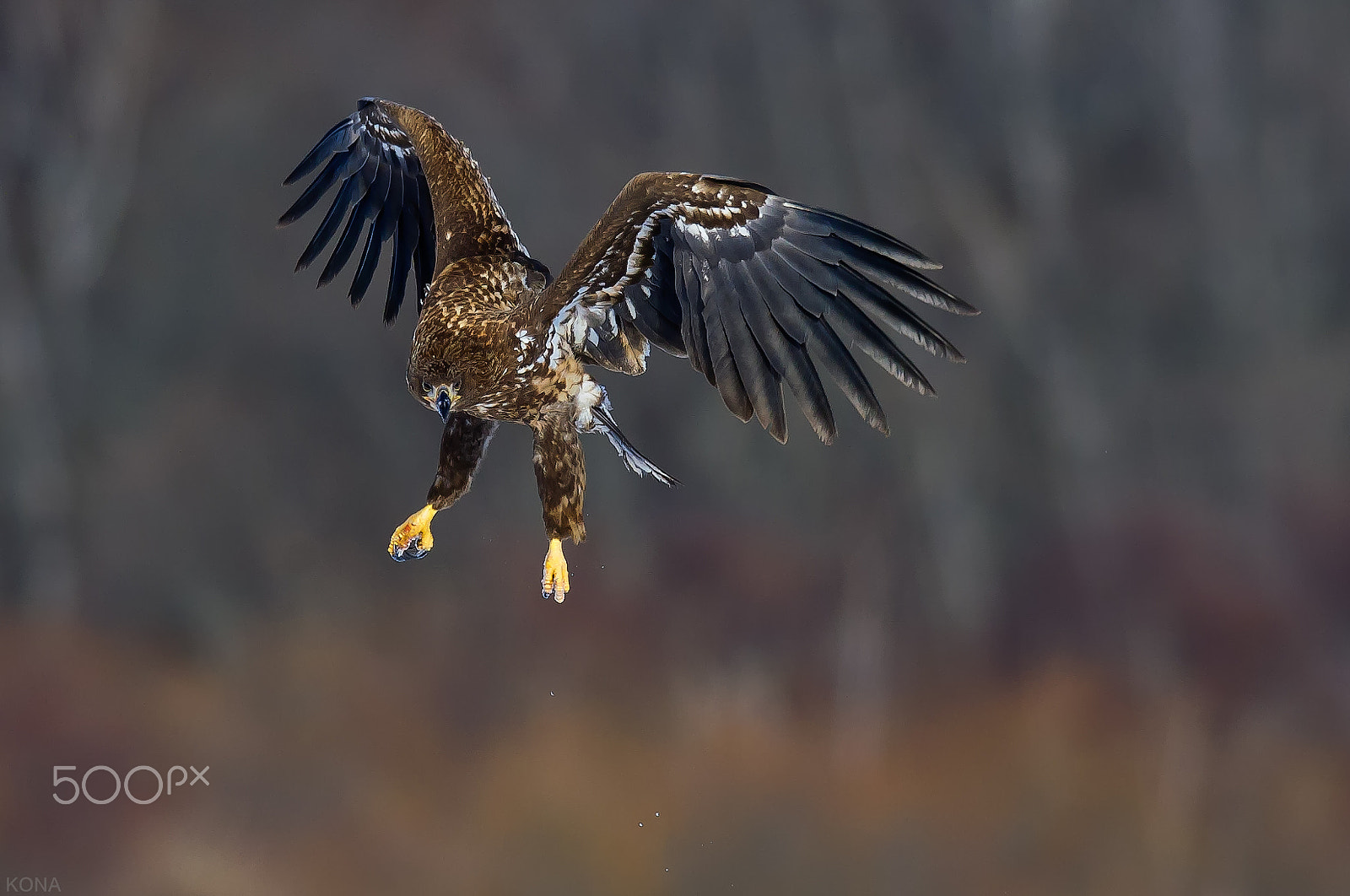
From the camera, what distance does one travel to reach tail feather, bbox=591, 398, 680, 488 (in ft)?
12.2

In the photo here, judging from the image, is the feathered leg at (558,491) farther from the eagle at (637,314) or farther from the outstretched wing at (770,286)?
the outstretched wing at (770,286)

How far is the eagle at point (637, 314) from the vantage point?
10.6 ft

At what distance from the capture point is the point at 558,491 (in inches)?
141

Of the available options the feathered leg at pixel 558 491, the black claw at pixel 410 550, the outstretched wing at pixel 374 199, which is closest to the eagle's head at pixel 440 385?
the feathered leg at pixel 558 491

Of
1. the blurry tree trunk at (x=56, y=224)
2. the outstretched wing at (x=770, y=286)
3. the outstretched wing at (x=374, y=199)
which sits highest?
the outstretched wing at (x=770, y=286)

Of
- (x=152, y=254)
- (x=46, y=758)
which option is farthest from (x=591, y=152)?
(x=46, y=758)

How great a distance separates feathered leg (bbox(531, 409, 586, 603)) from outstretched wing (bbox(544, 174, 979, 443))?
17.3 inches

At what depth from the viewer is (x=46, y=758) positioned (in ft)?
24.6

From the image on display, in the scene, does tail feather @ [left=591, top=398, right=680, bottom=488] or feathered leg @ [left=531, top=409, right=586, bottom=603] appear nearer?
feathered leg @ [left=531, top=409, right=586, bottom=603]

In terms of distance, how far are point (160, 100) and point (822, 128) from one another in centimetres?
372

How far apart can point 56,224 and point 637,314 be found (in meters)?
5.41

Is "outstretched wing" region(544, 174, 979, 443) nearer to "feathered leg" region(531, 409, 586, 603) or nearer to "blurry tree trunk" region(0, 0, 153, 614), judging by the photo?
"feathered leg" region(531, 409, 586, 603)

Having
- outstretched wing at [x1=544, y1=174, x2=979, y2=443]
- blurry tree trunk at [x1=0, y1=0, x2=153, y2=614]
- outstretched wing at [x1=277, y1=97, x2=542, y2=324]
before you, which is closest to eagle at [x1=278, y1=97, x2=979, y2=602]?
outstretched wing at [x1=544, y1=174, x2=979, y2=443]

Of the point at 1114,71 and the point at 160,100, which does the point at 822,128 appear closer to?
the point at 1114,71
